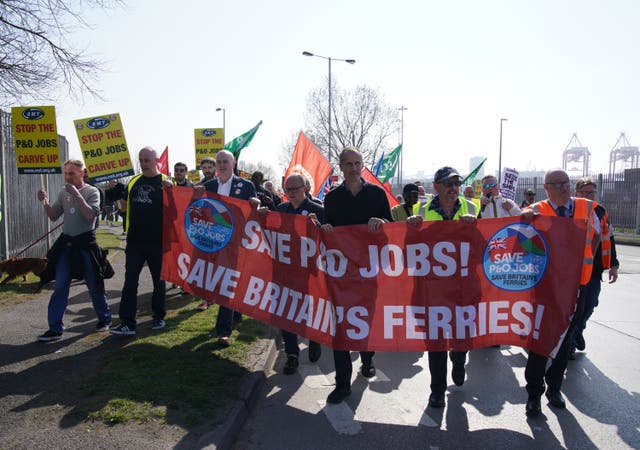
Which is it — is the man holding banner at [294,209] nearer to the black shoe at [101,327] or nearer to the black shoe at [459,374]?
the black shoe at [459,374]

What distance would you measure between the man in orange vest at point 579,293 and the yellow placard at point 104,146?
Result: 6.65 metres

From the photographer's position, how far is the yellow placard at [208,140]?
17047mm

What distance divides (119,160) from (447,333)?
A: 651cm

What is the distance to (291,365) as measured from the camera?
222 inches

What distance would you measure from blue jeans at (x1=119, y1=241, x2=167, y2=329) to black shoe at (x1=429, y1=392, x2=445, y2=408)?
343 cm

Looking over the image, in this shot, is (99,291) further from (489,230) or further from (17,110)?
(489,230)

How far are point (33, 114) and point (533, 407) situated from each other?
26.1ft

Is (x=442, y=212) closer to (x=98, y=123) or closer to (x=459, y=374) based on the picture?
(x=459, y=374)

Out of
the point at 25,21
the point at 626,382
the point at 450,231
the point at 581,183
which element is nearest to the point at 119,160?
the point at 25,21

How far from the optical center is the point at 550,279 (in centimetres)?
452

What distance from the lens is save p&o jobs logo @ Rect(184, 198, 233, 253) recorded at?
231 inches

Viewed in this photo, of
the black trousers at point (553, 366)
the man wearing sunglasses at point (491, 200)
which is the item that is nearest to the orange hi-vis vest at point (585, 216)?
the black trousers at point (553, 366)

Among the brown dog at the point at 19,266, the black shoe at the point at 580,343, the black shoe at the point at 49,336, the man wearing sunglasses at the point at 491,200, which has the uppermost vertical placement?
the man wearing sunglasses at the point at 491,200

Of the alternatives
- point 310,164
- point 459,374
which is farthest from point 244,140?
point 459,374
